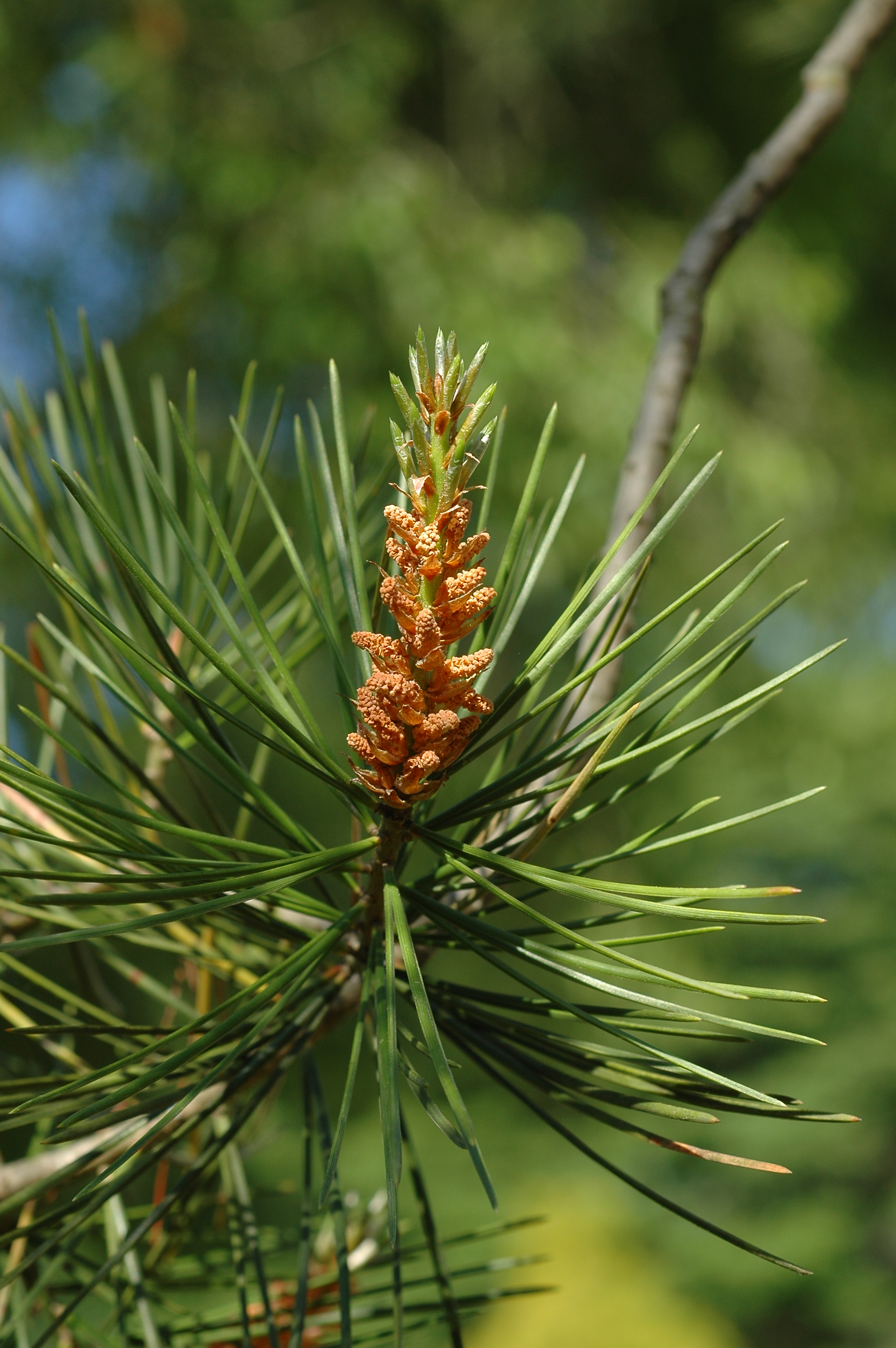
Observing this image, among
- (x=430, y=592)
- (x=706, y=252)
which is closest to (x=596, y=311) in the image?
(x=706, y=252)

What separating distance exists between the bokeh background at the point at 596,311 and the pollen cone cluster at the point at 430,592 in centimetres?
141

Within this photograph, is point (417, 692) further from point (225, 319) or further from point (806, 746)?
point (806, 746)

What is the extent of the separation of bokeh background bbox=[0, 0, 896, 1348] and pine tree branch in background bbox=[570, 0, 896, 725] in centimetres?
122

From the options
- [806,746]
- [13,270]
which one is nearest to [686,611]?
[806,746]

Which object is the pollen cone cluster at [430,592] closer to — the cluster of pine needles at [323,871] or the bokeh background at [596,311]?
the cluster of pine needles at [323,871]

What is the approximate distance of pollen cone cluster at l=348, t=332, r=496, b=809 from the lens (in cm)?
20

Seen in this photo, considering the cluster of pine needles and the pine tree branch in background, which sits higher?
the pine tree branch in background

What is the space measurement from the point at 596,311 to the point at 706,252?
207 cm

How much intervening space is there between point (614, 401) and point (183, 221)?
106 centimetres

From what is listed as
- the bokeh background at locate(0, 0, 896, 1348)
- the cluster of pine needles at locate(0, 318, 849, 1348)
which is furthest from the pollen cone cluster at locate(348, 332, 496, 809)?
the bokeh background at locate(0, 0, 896, 1348)

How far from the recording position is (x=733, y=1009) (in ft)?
9.37

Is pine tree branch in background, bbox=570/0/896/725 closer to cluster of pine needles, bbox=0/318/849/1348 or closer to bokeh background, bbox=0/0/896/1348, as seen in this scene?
cluster of pine needles, bbox=0/318/849/1348

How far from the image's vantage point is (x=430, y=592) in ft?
0.67

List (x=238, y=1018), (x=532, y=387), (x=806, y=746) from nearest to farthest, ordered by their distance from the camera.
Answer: (x=238, y=1018) → (x=532, y=387) → (x=806, y=746)
